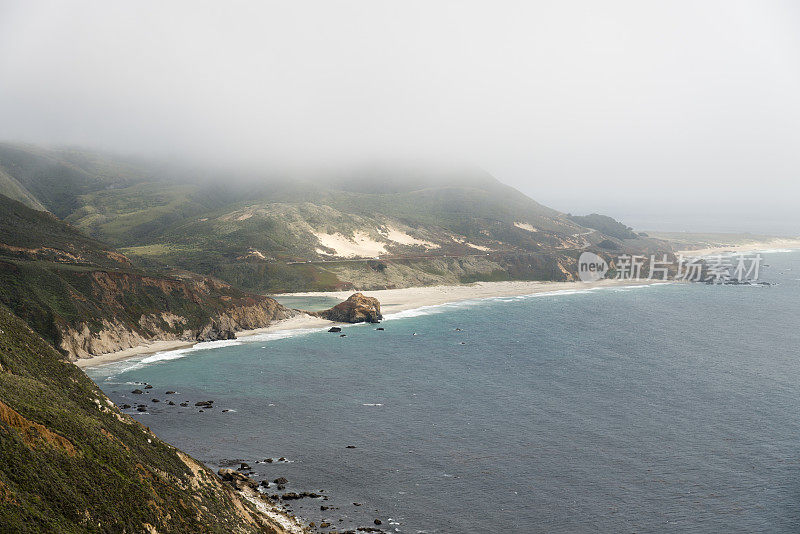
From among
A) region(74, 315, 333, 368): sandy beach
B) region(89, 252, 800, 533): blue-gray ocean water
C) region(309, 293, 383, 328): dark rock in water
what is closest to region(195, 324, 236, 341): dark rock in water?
region(74, 315, 333, 368): sandy beach

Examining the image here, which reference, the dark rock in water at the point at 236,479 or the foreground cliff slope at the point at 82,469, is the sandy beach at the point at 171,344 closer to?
the foreground cliff slope at the point at 82,469

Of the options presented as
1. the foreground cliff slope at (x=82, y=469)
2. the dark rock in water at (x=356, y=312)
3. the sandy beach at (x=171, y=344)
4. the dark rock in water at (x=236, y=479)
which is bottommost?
the sandy beach at (x=171, y=344)

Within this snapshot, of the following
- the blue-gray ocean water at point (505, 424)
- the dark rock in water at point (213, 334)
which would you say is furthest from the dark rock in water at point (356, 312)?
the dark rock in water at point (213, 334)

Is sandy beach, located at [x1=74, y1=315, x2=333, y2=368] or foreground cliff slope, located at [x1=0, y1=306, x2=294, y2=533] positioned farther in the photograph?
sandy beach, located at [x1=74, y1=315, x2=333, y2=368]

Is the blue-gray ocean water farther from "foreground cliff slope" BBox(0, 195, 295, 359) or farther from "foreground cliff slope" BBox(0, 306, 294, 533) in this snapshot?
"foreground cliff slope" BBox(0, 306, 294, 533)

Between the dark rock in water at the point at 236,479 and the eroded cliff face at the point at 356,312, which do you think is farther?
the eroded cliff face at the point at 356,312

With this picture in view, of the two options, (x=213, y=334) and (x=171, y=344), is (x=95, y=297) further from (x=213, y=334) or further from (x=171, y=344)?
(x=213, y=334)
